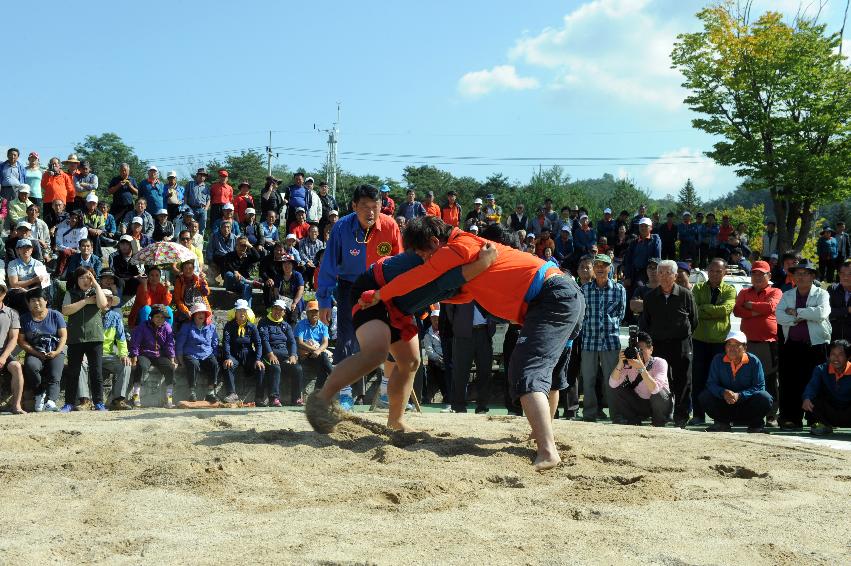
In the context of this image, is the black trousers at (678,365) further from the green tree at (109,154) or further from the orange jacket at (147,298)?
the green tree at (109,154)

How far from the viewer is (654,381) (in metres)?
9.13

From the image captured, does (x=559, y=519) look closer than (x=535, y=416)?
Yes

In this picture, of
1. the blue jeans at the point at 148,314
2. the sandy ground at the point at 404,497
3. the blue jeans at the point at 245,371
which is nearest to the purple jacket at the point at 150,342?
the blue jeans at the point at 148,314

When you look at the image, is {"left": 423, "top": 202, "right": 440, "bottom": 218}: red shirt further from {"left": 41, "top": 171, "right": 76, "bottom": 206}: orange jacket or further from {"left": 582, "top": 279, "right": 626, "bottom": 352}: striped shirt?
{"left": 582, "top": 279, "right": 626, "bottom": 352}: striped shirt

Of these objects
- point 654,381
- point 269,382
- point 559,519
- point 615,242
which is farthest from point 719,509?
point 615,242

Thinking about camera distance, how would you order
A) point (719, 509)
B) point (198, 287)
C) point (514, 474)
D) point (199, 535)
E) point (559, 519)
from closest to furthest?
1. point (199, 535)
2. point (559, 519)
3. point (719, 509)
4. point (514, 474)
5. point (198, 287)

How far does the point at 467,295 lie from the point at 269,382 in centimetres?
607

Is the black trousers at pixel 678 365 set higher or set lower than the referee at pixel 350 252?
lower

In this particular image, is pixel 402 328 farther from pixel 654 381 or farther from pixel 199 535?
pixel 654 381

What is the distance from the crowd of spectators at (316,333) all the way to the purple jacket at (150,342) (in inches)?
0.7

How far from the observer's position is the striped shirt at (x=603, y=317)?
10031 millimetres

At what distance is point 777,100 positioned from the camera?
26328 mm

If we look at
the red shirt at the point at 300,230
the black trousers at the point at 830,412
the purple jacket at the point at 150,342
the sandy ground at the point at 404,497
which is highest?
the red shirt at the point at 300,230

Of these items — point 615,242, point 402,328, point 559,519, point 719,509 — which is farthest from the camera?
point 615,242
